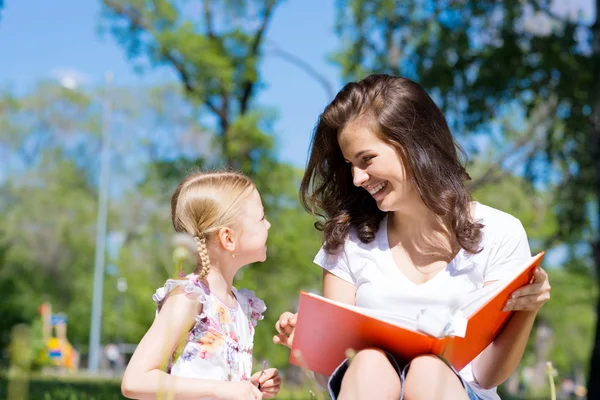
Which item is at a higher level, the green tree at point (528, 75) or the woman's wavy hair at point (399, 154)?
the green tree at point (528, 75)

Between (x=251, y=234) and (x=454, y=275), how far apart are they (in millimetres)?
700

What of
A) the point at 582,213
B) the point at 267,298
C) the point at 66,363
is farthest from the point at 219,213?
the point at 66,363

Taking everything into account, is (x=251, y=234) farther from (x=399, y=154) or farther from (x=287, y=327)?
(x=399, y=154)

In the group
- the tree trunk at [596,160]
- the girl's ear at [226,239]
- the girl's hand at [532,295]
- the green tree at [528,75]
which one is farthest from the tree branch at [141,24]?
the girl's hand at [532,295]

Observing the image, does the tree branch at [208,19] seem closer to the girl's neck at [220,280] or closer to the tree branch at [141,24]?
the tree branch at [141,24]

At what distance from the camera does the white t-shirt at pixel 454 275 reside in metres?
2.57

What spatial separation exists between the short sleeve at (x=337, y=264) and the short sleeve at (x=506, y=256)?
1.58 feet

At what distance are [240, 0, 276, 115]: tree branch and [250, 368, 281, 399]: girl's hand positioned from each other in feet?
41.5

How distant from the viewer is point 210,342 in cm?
238

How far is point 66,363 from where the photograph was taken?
22.3m

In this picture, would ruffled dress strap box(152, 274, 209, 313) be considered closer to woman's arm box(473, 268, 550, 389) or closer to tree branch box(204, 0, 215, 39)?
woman's arm box(473, 268, 550, 389)

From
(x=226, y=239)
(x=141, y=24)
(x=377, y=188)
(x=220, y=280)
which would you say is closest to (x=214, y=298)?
(x=220, y=280)

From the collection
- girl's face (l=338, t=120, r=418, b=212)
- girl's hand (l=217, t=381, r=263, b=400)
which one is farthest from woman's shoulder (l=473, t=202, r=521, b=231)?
girl's hand (l=217, t=381, r=263, b=400)

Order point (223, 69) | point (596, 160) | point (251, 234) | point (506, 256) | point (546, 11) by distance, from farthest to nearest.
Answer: point (223, 69) → point (546, 11) → point (596, 160) → point (506, 256) → point (251, 234)
